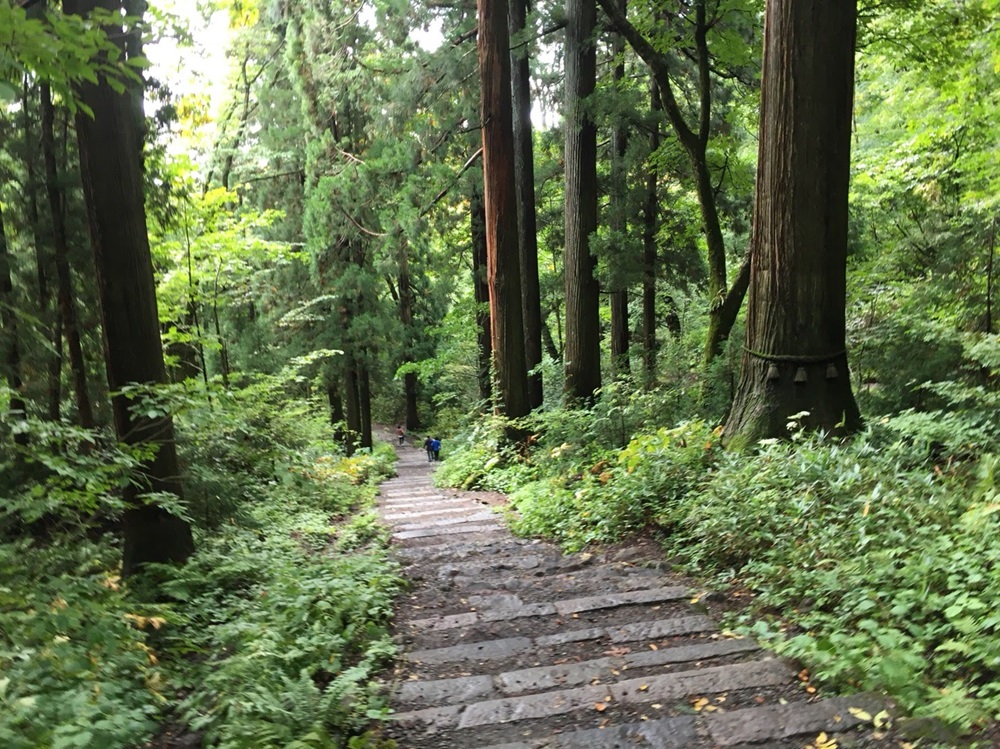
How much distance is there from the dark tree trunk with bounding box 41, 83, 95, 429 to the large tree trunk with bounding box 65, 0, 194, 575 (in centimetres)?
250

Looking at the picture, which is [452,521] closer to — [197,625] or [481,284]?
[197,625]

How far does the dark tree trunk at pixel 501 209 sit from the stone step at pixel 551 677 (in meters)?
7.09

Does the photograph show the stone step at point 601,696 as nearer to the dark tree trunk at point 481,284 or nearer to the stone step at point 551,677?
the stone step at point 551,677

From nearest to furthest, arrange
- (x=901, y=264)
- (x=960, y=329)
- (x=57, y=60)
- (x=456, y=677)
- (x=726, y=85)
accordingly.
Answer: (x=57, y=60) < (x=456, y=677) < (x=960, y=329) < (x=901, y=264) < (x=726, y=85)

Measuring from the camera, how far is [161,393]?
4453 mm

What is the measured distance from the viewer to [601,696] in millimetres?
2961

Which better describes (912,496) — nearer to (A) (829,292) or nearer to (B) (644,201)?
(A) (829,292)

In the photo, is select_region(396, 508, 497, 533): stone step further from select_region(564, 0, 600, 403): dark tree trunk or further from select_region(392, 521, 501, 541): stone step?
select_region(564, 0, 600, 403): dark tree trunk

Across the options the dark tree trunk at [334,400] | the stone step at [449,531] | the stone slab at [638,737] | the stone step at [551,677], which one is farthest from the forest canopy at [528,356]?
the dark tree trunk at [334,400]

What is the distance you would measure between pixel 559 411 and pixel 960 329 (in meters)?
4.96

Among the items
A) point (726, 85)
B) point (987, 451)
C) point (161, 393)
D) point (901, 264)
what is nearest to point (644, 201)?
point (726, 85)

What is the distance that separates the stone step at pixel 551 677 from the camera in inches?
122

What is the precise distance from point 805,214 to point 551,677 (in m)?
4.45

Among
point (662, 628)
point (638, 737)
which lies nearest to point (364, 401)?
point (662, 628)
